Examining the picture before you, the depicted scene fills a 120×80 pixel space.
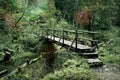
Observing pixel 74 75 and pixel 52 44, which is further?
pixel 52 44

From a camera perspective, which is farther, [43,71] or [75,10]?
[75,10]

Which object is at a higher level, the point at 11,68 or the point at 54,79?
the point at 54,79

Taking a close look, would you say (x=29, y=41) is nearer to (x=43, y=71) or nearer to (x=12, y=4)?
(x=12, y=4)

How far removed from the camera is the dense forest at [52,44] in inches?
473

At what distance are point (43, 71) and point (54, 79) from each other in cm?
371

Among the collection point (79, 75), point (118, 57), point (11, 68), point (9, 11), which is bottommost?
point (11, 68)

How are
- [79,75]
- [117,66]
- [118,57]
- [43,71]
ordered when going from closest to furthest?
[79,75]
[117,66]
[43,71]
[118,57]

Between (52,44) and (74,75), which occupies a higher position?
(74,75)

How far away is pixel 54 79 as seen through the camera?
10523mm

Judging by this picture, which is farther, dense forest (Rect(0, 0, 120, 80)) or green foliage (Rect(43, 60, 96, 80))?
dense forest (Rect(0, 0, 120, 80))

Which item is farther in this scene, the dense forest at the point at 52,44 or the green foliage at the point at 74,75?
the dense forest at the point at 52,44

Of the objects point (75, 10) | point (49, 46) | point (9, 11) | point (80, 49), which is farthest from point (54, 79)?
point (75, 10)

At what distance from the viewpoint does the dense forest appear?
473 inches

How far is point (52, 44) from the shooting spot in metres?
21.7
